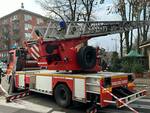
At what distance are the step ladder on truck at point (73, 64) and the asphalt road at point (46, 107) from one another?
40 centimetres

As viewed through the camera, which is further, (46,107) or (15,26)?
(15,26)

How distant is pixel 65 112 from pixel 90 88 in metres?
1.40

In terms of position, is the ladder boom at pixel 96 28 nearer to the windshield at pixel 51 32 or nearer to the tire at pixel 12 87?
the windshield at pixel 51 32

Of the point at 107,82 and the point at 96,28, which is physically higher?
the point at 96,28

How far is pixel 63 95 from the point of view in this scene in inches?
475

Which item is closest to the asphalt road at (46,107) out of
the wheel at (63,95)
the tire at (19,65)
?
the wheel at (63,95)

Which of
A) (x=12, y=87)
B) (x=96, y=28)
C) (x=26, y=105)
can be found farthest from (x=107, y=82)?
(x=12, y=87)

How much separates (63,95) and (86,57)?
5.45ft

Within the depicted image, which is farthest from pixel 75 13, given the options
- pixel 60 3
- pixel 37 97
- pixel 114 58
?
pixel 37 97

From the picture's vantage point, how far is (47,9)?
137 feet

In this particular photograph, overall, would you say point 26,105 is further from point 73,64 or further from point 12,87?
point 12,87

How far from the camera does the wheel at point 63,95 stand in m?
11.5

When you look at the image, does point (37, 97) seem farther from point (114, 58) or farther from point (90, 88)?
point (114, 58)

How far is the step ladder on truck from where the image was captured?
1091 centimetres
